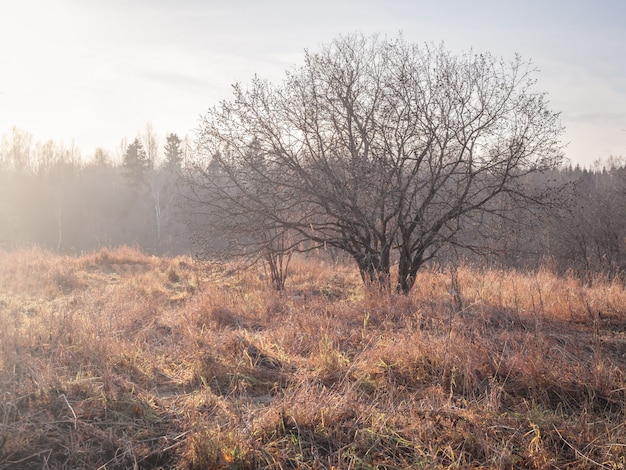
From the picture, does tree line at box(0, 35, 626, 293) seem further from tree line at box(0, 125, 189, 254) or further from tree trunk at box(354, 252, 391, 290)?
tree line at box(0, 125, 189, 254)

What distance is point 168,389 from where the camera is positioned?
4145 mm

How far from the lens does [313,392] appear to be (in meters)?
3.76

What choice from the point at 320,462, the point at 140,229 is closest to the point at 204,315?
the point at 320,462

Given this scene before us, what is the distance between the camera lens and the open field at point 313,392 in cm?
305

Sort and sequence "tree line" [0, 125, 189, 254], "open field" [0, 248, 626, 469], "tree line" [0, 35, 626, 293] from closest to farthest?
"open field" [0, 248, 626, 469], "tree line" [0, 35, 626, 293], "tree line" [0, 125, 189, 254]

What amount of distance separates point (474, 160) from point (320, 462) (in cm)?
656

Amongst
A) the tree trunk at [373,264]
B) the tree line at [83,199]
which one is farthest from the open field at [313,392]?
the tree line at [83,199]

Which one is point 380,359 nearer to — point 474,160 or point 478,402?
point 478,402

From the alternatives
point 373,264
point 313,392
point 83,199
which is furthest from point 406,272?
point 83,199

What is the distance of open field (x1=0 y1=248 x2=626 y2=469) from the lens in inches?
120

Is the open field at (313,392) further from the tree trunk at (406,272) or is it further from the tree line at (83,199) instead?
the tree line at (83,199)

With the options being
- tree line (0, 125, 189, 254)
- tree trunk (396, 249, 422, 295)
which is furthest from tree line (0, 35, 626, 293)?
tree line (0, 125, 189, 254)

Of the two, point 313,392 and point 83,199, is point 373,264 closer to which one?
point 313,392

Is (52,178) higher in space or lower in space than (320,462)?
higher
